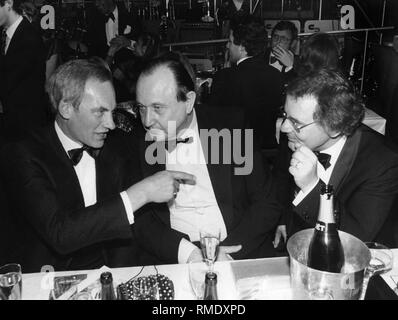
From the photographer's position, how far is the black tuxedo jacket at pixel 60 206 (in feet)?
5.57

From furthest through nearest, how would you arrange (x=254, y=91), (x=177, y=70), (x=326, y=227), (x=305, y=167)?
(x=254, y=91) → (x=177, y=70) → (x=305, y=167) → (x=326, y=227)

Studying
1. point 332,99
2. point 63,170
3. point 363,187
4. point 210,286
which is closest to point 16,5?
point 63,170

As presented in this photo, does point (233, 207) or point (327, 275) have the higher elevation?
point (327, 275)

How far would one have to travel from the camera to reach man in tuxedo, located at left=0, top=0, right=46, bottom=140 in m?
4.21

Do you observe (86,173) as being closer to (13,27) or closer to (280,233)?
(280,233)

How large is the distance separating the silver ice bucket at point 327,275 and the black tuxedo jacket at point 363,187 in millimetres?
384

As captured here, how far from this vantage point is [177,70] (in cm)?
214

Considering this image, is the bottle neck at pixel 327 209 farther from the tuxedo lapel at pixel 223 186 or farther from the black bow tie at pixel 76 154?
the black bow tie at pixel 76 154

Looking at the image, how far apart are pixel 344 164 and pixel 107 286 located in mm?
1202

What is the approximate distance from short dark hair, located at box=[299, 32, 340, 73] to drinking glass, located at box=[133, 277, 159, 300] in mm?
2907

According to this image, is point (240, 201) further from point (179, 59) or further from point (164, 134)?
point (179, 59)

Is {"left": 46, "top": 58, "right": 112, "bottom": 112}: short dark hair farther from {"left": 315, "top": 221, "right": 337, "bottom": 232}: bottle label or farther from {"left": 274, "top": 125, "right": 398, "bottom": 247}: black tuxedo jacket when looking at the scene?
{"left": 315, "top": 221, "right": 337, "bottom": 232}: bottle label

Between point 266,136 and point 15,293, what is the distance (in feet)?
9.42

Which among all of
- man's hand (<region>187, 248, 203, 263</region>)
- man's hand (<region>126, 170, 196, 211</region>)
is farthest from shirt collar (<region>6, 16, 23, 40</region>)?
man's hand (<region>187, 248, 203, 263</region>)
